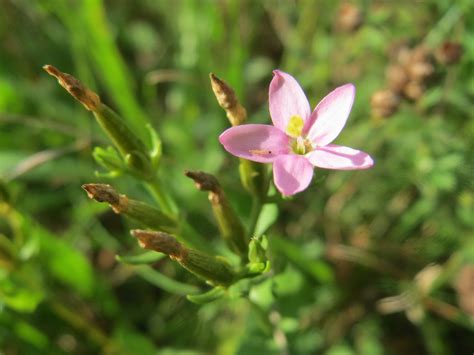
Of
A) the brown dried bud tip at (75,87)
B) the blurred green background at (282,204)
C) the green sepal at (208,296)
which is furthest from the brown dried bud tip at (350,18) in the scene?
the green sepal at (208,296)

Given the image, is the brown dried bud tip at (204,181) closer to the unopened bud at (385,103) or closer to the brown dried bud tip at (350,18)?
the unopened bud at (385,103)

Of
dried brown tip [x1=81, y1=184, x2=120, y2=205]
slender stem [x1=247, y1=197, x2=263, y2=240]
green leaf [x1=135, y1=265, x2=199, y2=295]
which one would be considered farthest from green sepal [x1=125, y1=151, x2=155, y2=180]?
green leaf [x1=135, y1=265, x2=199, y2=295]

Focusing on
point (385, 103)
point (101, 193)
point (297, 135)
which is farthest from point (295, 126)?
point (385, 103)

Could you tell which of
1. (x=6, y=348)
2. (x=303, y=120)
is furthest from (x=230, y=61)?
(x=6, y=348)

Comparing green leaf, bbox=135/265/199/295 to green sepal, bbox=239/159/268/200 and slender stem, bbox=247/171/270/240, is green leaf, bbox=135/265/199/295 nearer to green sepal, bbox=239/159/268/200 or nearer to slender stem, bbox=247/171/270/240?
slender stem, bbox=247/171/270/240

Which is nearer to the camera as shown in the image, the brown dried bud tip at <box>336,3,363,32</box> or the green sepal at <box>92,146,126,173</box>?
the green sepal at <box>92,146,126,173</box>

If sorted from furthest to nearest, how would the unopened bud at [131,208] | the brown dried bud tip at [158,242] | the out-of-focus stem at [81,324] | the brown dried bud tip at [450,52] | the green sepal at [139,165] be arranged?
the out-of-focus stem at [81,324]
the brown dried bud tip at [450,52]
the green sepal at [139,165]
the unopened bud at [131,208]
the brown dried bud tip at [158,242]
